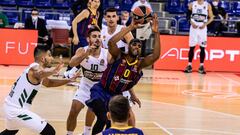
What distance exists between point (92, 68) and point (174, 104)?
4.05 meters

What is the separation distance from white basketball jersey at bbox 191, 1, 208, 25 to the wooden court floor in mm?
1485

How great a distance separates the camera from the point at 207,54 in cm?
1680

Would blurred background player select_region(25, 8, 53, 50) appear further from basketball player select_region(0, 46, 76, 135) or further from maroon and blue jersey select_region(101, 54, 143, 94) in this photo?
basketball player select_region(0, 46, 76, 135)

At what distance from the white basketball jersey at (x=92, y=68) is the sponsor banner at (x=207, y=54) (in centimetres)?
923

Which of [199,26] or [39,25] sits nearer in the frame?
[199,26]

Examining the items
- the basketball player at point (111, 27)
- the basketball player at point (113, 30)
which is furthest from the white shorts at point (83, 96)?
the basketball player at point (111, 27)

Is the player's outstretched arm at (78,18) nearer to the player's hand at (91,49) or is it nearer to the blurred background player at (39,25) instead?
the player's hand at (91,49)

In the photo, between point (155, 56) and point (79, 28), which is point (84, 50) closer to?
point (155, 56)

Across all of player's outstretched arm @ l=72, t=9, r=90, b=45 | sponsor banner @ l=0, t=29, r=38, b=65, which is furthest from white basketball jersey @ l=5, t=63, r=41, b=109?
sponsor banner @ l=0, t=29, r=38, b=65

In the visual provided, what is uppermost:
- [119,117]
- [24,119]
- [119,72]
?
[119,72]

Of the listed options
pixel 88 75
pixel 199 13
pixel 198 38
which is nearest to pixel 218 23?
pixel 199 13

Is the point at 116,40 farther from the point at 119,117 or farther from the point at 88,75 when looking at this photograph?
the point at 119,117

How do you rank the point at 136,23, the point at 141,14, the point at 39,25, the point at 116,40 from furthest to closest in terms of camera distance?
the point at 39,25
the point at 141,14
the point at 116,40
the point at 136,23

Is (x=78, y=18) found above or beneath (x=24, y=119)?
above
